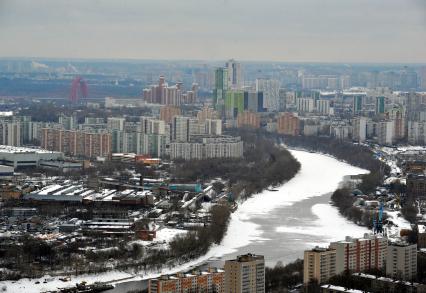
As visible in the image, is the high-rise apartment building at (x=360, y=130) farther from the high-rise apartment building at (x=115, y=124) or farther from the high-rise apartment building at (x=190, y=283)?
the high-rise apartment building at (x=190, y=283)

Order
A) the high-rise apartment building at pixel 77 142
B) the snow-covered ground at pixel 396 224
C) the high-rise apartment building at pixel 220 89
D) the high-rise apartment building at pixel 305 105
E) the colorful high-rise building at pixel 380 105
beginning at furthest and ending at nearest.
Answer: the high-rise apartment building at pixel 305 105 < the high-rise apartment building at pixel 220 89 < the colorful high-rise building at pixel 380 105 < the high-rise apartment building at pixel 77 142 < the snow-covered ground at pixel 396 224

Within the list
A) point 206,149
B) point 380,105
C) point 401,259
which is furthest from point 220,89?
point 401,259

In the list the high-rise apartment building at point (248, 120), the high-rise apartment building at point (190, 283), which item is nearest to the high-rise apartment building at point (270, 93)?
the high-rise apartment building at point (248, 120)

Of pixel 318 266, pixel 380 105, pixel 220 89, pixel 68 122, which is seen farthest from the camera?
pixel 220 89

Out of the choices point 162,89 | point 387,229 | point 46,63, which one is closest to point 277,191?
point 387,229

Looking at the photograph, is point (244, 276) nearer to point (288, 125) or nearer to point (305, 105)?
point (288, 125)

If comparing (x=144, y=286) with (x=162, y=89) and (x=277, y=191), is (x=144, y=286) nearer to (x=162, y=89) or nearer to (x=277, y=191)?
(x=277, y=191)
